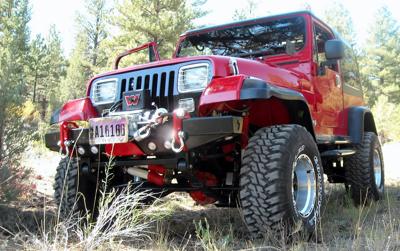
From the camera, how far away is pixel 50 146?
13.9ft

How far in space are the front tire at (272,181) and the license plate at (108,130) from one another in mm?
989

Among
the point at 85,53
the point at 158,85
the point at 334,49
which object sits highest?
the point at 85,53

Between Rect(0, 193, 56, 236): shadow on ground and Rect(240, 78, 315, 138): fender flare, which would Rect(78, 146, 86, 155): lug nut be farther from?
Rect(240, 78, 315, 138): fender flare

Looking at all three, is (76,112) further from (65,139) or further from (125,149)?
(125,149)

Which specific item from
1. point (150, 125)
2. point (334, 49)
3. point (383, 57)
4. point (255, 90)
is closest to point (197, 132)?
point (150, 125)

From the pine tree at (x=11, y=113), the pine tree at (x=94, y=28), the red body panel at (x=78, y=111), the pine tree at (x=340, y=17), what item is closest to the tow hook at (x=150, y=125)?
the red body panel at (x=78, y=111)

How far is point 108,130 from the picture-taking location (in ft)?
12.1

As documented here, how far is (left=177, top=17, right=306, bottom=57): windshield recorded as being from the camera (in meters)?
5.13

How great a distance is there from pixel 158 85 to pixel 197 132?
2.67ft

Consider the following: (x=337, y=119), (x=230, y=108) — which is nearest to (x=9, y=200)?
(x=230, y=108)

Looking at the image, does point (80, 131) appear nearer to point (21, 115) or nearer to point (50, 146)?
point (50, 146)

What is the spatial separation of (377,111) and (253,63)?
27.6m

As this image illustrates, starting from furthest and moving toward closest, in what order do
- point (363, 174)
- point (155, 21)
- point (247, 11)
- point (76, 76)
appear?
1. point (76, 76)
2. point (247, 11)
3. point (155, 21)
4. point (363, 174)

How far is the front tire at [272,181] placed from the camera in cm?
338
